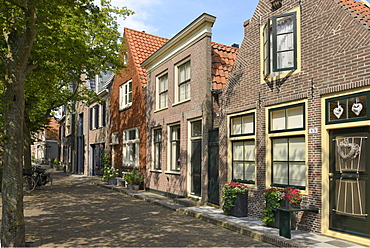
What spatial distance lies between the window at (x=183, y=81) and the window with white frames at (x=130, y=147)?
5126 millimetres

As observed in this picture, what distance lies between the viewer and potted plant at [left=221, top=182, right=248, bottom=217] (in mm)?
9312

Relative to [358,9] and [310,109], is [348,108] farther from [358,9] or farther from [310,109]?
[358,9]

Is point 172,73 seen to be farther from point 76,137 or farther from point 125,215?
point 76,137

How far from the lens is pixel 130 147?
1947cm

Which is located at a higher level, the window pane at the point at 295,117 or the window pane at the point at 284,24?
the window pane at the point at 284,24

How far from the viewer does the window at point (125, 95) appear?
19.8 meters

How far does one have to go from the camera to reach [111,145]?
22.6 meters

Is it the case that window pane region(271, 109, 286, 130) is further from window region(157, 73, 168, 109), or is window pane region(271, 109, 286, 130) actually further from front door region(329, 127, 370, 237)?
window region(157, 73, 168, 109)

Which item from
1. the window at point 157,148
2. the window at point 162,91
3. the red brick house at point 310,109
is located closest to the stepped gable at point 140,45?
the window at point 162,91

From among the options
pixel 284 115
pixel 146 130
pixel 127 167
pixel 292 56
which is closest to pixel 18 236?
pixel 284 115

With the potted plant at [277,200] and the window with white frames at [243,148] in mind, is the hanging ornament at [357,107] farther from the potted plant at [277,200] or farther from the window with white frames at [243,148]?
the window with white frames at [243,148]

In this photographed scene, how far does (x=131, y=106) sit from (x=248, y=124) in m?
10.7

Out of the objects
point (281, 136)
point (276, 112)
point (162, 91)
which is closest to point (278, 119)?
point (276, 112)

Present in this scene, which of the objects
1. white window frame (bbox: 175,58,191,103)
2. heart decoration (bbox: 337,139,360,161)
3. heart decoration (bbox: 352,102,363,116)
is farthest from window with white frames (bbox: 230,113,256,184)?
white window frame (bbox: 175,58,191,103)
